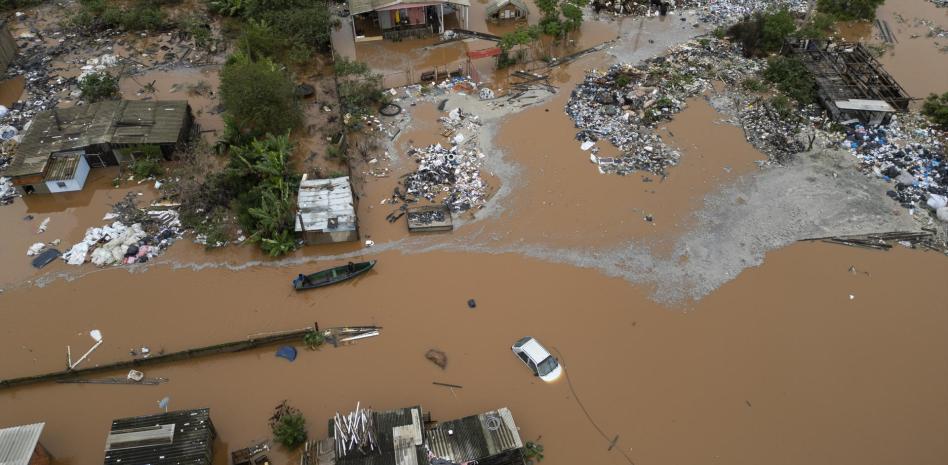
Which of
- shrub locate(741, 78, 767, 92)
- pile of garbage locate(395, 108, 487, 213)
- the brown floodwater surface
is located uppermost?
shrub locate(741, 78, 767, 92)

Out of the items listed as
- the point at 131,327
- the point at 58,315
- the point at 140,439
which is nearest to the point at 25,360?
the point at 58,315

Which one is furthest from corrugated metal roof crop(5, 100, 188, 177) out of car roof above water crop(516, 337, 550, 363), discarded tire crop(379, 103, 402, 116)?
car roof above water crop(516, 337, 550, 363)

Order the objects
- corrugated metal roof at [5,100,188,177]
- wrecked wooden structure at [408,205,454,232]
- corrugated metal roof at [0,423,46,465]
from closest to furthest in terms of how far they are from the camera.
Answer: corrugated metal roof at [0,423,46,465]
wrecked wooden structure at [408,205,454,232]
corrugated metal roof at [5,100,188,177]

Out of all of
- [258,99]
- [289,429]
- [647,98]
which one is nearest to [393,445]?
[289,429]

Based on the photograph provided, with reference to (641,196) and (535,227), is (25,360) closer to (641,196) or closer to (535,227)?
(535,227)

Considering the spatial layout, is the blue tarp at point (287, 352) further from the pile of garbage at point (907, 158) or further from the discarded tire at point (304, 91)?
the pile of garbage at point (907, 158)

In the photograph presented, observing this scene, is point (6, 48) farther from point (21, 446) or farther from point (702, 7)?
point (702, 7)

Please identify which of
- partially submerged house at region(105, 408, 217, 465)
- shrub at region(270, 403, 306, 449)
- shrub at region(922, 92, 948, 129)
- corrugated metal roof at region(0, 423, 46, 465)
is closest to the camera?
corrugated metal roof at region(0, 423, 46, 465)

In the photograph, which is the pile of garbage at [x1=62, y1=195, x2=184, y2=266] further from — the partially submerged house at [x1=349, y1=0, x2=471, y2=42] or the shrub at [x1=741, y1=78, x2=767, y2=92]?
the shrub at [x1=741, y1=78, x2=767, y2=92]
